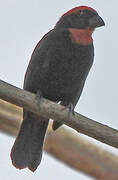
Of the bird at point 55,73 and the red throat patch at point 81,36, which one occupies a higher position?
the red throat patch at point 81,36

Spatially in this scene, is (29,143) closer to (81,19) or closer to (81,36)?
(81,36)

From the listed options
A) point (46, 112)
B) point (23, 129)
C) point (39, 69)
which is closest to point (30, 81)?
point (39, 69)

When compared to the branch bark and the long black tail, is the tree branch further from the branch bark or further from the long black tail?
the long black tail

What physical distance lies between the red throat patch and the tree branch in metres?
1.14

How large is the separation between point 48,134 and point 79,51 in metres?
0.92

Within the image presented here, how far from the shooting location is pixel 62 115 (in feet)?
9.61

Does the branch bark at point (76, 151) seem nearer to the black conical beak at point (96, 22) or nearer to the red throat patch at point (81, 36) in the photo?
the red throat patch at point (81, 36)

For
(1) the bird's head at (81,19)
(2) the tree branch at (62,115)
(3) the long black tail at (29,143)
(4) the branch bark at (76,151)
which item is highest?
(1) the bird's head at (81,19)

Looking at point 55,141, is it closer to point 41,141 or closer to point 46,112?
point 41,141

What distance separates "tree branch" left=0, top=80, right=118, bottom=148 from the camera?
284cm

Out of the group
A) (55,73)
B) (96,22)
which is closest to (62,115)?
(55,73)

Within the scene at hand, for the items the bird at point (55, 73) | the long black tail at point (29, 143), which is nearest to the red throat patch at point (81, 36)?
the bird at point (55, 73)

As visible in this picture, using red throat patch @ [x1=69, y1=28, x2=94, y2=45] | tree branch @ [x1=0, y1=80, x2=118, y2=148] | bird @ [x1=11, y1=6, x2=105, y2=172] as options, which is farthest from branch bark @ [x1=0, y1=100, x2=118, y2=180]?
red throat patch @ [x1=69, y1=28, x2=94, y2=45]

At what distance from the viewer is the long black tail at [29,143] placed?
12.8 feet
